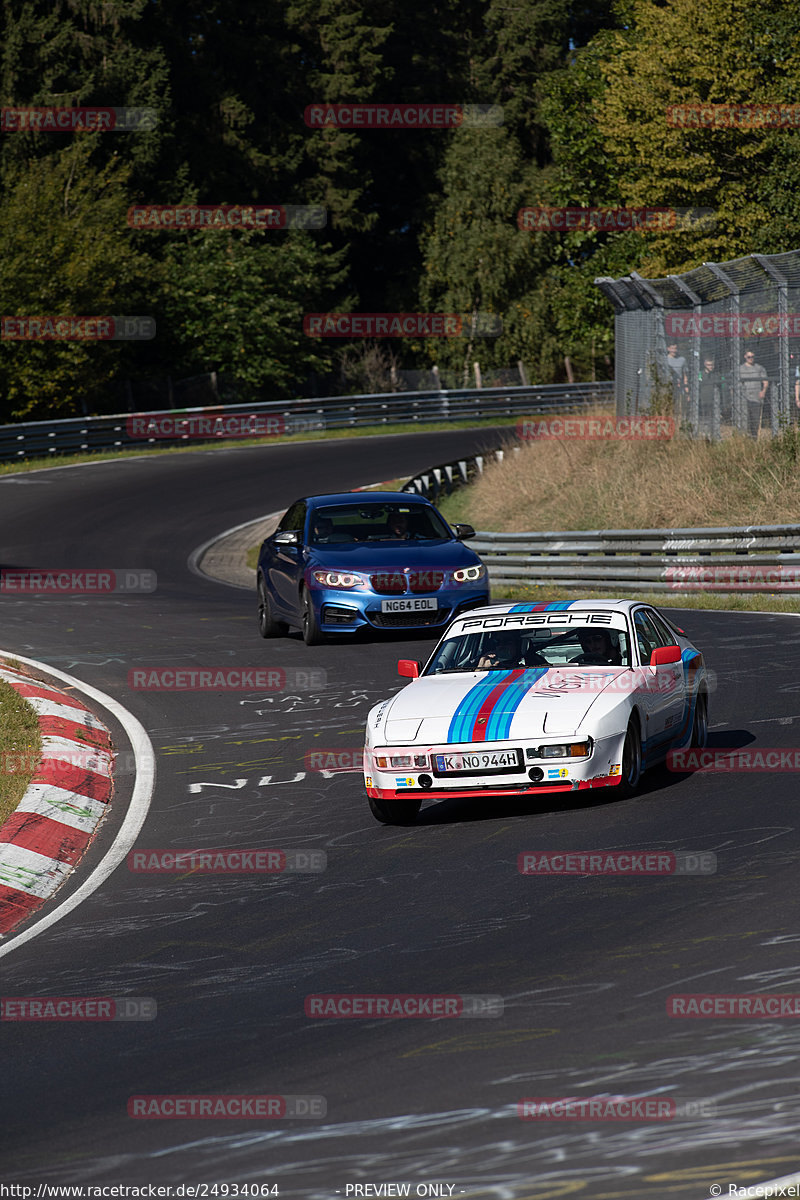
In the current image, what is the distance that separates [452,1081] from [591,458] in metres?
23.3

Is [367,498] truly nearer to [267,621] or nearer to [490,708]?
[267,621]

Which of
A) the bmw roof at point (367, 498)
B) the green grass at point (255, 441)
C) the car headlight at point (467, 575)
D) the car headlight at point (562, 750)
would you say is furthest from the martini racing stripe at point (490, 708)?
the green grass at point (255, 441)

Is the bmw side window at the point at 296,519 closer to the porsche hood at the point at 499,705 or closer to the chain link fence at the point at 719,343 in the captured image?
the chain link fence at the point at 719,343

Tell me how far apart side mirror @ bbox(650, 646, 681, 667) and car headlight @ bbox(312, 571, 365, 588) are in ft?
23.6

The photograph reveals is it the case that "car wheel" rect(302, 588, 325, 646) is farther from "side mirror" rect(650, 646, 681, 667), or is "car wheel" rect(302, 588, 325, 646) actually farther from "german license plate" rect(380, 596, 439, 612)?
"side mirror" rect(650, 646, 681, 667)

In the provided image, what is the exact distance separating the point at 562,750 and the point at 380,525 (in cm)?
935

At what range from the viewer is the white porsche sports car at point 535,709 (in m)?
9.27

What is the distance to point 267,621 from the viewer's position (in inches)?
719

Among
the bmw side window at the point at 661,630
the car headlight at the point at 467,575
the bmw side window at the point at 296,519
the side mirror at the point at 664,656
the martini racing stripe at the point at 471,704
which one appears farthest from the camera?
the bmw side window at the point at 296,519

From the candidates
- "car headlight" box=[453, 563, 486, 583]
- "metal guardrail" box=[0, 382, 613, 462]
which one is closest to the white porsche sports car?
"car headlight" box=[453, 563, 486, 583]

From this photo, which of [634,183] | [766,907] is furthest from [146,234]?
[766,907]

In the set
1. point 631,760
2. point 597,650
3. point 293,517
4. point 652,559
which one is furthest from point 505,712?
point 652,559

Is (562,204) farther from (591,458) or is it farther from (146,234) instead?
(591,458)

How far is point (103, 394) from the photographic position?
52.7 meters
